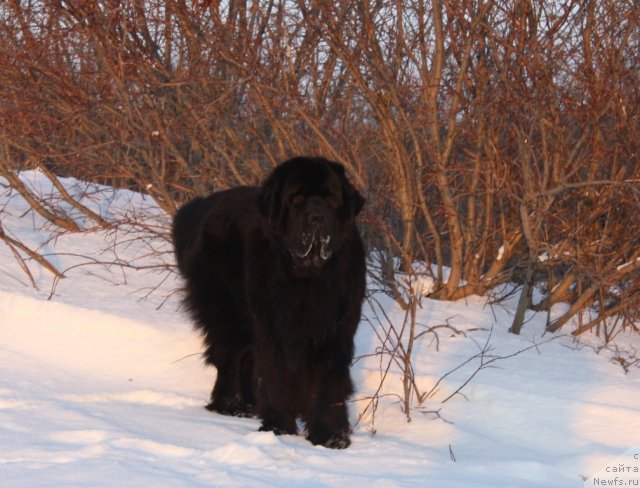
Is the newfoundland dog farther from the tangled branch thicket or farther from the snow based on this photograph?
the tangled branch thicket

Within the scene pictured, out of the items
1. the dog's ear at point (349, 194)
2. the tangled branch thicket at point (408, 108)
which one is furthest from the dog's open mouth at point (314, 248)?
the tangled branch thicket at point (408, 108)

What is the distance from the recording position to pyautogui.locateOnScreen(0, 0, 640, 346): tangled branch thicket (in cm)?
628

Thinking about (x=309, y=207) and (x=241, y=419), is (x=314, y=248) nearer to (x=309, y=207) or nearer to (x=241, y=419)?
(x=309, y=207)

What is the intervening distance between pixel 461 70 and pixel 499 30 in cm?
47

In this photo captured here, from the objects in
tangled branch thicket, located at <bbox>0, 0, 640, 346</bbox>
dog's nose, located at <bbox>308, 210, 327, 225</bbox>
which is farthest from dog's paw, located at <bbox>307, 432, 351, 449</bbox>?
tangled branch thicket, located at <bbox>0, 0, 640, 346</bbox>

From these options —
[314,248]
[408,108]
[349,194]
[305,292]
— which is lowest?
[305,292]

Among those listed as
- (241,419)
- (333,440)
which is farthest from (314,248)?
(241,419)

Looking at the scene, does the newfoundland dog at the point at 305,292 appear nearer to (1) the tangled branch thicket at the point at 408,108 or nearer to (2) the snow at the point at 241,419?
(2) the snow at the point at 241,419

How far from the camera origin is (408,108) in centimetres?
720

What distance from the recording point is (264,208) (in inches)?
183

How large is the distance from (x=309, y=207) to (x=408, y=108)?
301cm

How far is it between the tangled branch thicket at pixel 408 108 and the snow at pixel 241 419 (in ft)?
2.14

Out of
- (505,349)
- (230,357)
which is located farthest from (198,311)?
(505,349)

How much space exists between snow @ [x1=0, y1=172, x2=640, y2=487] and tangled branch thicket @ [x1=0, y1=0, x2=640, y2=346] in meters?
0.65
